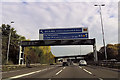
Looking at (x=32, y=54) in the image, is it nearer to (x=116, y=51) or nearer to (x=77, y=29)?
(x=77, y=29)

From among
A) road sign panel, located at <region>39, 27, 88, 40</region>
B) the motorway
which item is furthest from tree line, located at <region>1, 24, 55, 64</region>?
the motorway

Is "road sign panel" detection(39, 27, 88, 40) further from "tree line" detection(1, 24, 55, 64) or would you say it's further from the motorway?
"tree line" detection(1, 24, 55, 64)

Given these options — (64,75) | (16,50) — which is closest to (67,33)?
(64,75)

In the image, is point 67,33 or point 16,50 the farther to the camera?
point 16,50

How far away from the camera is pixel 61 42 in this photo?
99.6ft

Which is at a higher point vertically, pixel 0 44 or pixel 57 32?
pixel 57 32

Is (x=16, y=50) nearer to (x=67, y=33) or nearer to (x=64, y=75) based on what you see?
(x=67, y=33)

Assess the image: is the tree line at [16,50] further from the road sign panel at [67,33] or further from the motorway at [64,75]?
the motorway at [64,75]

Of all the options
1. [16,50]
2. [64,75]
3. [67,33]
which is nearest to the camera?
[64,75]

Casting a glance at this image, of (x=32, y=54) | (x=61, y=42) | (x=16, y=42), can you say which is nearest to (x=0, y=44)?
(x=16, y=42)

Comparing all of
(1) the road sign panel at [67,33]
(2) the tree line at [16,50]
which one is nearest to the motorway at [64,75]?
(1) the road sign panel at [67,33]

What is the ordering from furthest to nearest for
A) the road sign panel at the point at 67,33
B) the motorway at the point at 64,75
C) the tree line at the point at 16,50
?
the tree line at the point at 16,50 < the road sign panel at the point at 67,33 < the motorway at the point at 64,75

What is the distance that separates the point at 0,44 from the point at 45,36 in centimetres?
1935

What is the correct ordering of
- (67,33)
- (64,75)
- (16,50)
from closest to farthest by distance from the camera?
(64,75)
(67,33)
(16,50)
